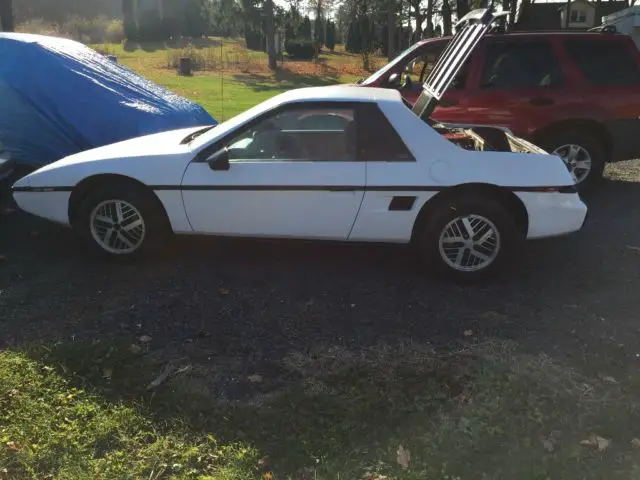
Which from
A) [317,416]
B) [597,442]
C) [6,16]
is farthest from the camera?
[6,16]

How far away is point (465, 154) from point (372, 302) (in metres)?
1.30

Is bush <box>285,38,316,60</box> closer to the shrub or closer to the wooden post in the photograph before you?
the shrub

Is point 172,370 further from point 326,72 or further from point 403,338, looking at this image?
point 326,72

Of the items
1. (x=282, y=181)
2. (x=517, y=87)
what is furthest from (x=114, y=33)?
(x=282, y=181)

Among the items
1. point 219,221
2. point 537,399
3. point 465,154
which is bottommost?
point 537,399

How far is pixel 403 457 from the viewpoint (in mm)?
2723

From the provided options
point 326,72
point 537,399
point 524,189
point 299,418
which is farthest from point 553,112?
point 326,72

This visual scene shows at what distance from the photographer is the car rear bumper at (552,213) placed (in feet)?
14.5

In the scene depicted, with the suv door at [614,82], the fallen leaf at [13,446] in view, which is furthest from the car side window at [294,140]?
the suv door at [614,82]

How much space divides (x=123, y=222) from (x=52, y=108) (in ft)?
10.5

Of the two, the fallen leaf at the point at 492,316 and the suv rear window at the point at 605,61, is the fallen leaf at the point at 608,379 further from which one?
the suv rear window at the point at 605,61

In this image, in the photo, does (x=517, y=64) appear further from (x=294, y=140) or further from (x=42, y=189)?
(x=42, y=189)

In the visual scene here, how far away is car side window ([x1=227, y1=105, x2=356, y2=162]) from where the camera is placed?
453 cm

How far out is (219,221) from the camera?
4.62 metres
